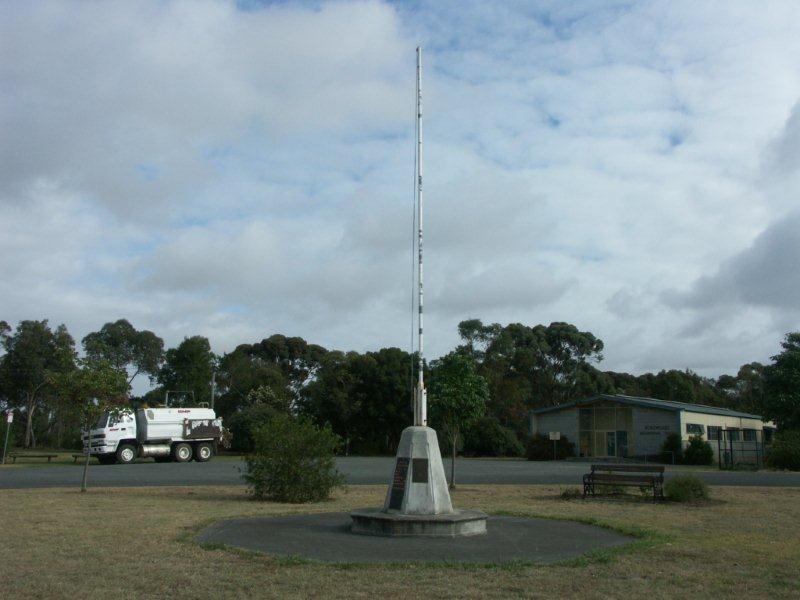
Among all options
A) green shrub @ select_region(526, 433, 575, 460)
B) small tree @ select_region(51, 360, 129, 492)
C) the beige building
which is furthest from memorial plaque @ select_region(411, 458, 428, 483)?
green shrub @ select_region(526, 433, 575, 460)

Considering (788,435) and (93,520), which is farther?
(788,435)

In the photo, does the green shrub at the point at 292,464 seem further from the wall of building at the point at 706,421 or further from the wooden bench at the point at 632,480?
the wall of building at the point at 706,421

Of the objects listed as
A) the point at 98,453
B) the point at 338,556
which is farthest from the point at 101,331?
the point at 338,556

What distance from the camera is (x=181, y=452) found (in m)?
39.4

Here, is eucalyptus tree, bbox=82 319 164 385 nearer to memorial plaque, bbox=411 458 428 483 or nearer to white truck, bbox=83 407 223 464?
white truck, bbox=83 407 223 464

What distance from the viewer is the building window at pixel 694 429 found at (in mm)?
47250

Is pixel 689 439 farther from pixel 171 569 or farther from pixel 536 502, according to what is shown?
pixel 171 569

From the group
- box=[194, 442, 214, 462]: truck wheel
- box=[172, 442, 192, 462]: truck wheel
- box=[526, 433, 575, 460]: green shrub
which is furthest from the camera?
box=[526, 433, 575, 460]: green shrub

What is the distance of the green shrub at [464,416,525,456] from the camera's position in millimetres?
53875

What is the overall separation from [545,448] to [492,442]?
5.45 meters

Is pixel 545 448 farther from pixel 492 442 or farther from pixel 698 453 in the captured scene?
pixel 698 453

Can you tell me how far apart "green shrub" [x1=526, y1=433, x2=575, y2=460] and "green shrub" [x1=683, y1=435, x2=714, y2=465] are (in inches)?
317

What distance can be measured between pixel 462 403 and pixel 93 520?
10911 millimetres

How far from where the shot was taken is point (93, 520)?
1284 cm
